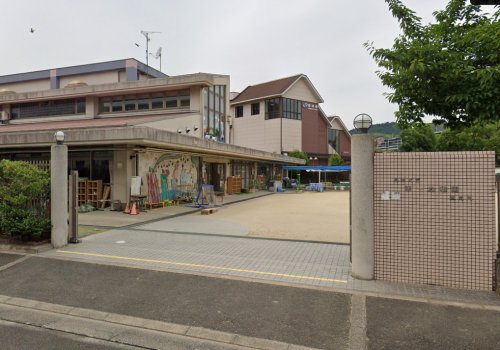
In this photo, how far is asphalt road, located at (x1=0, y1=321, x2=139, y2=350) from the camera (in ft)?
11.6

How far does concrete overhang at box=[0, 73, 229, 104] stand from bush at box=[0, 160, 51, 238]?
1282cm

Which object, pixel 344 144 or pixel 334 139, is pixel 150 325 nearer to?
pixel 334 139

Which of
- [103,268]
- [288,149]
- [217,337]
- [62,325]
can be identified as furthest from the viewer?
[288,149]

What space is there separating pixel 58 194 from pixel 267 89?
37911 millimetres

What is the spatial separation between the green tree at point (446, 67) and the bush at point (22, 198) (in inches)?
321

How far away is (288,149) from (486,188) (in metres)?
36.7

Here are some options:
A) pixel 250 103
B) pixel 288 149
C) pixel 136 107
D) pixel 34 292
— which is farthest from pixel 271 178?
pixel 34 292

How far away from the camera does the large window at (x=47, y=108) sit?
2280 cm

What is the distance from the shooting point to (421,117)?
6.41 m

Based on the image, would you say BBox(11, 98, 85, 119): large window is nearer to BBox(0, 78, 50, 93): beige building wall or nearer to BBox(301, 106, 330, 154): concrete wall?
BBox(0, 78, 50, 93): beige building wall

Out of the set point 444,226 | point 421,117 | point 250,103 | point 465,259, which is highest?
point 250,103

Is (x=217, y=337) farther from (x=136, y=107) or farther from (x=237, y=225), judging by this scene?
(x=136, y=107)

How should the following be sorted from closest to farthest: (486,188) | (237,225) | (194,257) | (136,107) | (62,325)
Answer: (62,325)
(486,188)
(194,257)
(237,225)
(136,107)

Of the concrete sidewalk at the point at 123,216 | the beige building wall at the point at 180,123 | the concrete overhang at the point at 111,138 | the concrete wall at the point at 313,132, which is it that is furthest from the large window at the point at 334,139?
the concrete sidewalk at the point at 123,216
